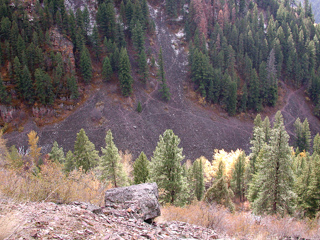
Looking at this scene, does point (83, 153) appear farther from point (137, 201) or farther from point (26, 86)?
point (26, 86)

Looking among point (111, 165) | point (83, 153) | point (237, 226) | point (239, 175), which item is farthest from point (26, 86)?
point (237, 226)

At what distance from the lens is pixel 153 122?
58.8 meters

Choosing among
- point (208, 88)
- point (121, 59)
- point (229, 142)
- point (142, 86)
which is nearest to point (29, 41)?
point (121, 59)

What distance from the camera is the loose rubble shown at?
18.1 feet

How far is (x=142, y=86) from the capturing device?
220 feet

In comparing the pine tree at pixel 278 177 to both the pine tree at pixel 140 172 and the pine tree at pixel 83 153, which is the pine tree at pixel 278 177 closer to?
the pine tree at pixel 140 172

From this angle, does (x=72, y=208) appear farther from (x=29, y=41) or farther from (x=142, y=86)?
(x=29, y=41)

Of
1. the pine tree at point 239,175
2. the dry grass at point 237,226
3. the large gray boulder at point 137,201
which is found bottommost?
the pine tree at point 239,175

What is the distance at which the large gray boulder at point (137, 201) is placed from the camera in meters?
9.50

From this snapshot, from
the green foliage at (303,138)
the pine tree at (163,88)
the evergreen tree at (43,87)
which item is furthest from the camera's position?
the pine tree at (163,88)

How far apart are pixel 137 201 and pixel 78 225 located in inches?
134

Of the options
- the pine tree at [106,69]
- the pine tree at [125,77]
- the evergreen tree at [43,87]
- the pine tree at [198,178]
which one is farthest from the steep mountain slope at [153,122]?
the pine tree at [198,178]

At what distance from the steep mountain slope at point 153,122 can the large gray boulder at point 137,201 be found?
135 feet

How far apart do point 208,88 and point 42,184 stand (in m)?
69.1
